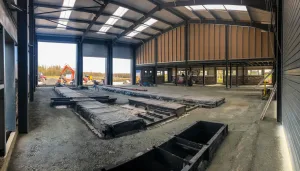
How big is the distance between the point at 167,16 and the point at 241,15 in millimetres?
6797

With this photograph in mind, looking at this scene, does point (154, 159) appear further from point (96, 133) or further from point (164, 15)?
point (164, 15)

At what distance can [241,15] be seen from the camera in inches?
594

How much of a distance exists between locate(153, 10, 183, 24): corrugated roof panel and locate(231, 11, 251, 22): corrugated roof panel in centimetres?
576

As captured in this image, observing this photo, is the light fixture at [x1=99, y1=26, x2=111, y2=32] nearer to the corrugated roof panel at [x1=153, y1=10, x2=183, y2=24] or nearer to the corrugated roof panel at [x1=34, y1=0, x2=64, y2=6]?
the corrugated roof panel at [x1=153, y1=10, x2=183, y2=24]

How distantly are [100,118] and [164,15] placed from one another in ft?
51.2

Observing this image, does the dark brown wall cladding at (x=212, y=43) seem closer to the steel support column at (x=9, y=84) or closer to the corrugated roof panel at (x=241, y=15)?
the corrugated roof panel at (x=241, y=15)

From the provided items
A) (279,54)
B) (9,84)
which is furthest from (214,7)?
(9,84)

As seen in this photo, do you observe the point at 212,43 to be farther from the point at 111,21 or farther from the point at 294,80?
the point at 294,80

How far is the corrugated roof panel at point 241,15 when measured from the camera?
1449 centimetres

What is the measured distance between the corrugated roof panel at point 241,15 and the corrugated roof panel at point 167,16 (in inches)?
227

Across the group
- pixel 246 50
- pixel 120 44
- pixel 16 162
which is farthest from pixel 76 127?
pixel 120 44

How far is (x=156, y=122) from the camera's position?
18.0 ft

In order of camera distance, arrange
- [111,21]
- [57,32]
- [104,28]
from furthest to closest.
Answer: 1. [57,32]
2. [104,28]
3. [111,21]

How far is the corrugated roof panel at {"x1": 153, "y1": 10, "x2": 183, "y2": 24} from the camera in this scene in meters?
17.2
